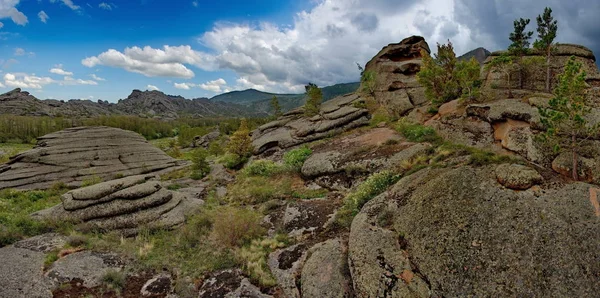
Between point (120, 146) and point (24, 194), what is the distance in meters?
15.5

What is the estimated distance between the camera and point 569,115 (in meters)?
9.60

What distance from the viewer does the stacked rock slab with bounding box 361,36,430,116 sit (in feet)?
109

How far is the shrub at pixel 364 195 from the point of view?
13766 mm

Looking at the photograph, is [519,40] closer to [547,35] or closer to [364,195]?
[547,35]

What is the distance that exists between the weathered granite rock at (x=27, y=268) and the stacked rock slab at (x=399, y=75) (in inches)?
1138

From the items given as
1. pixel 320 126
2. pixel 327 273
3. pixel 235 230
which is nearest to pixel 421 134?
pixel 320 126

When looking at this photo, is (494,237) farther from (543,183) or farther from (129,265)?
(129,265)

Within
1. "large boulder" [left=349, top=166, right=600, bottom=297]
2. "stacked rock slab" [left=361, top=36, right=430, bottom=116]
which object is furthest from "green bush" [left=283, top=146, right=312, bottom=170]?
"large boulder" [left=349, top=166, right=600, bottom=297]

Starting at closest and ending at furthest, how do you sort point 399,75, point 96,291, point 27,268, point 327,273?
point 327,273
point 96,291
point 27,268
point 399,75

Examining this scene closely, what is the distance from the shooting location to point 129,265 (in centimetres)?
1267

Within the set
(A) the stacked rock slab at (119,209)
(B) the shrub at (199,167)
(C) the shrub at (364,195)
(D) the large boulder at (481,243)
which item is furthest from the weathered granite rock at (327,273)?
(B) the shrub at (199,167)

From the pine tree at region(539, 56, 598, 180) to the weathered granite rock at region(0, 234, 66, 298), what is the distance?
18482 millimetres

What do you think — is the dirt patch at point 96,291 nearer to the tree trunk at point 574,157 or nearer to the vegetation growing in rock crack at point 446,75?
the tree trunk at point 574,157

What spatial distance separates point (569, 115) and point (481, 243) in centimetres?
559
